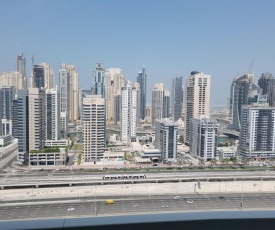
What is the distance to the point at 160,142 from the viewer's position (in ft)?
34.7

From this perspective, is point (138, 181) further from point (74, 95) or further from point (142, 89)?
point (142, 89)

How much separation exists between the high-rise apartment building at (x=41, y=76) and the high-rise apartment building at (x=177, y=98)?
28.9 ft

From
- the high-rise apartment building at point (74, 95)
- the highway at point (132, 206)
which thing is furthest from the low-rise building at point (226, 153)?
the high-rise apartment building at point (74, 95)

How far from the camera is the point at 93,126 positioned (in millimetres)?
9578

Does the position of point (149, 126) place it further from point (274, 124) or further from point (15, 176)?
point (15, 176)

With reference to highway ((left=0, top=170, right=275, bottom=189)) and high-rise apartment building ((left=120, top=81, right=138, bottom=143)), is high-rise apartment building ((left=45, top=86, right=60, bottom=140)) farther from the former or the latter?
highway ((left=0, top=170, right=275, bottom=189))

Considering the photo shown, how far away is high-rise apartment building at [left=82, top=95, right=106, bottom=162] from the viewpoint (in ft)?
31.3

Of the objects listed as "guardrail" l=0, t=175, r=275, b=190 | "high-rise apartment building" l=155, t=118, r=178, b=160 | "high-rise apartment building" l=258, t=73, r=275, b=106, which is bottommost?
"guardrail" l=0, t=175, r=275, b=190

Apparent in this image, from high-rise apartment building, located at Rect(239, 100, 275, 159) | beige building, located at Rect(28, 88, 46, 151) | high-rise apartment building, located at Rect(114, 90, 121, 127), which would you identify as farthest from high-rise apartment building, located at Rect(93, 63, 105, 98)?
high-rise apartment building, located at Rect(239, 100, 275, 159)

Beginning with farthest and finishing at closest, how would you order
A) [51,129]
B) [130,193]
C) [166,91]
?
[166,91], [51,129], [130,193]

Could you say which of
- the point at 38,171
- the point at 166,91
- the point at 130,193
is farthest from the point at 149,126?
the point at 130,193

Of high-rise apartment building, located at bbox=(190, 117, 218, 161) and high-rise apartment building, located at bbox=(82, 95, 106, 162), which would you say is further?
high-rise apartment building, located at bbox=(190, 117, 218, 161)

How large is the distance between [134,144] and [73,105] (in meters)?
8.08

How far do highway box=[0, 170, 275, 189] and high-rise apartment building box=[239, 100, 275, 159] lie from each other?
7.79 ft
